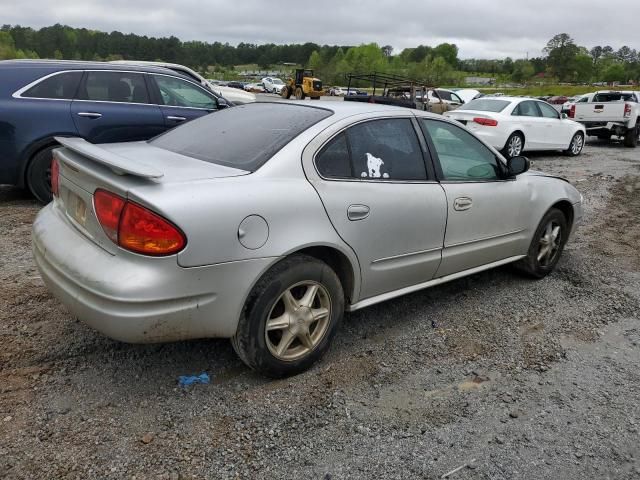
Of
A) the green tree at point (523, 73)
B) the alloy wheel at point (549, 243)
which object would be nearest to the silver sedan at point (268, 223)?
the alloy wheel at point (549, 243)

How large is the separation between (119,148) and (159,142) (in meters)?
0.30

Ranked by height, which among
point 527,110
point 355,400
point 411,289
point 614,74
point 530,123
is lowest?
point 355,400

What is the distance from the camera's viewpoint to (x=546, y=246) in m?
4.66

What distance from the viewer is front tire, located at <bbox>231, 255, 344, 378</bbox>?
267 centimetres

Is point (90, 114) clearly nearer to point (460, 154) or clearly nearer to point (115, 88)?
point (115, 88)

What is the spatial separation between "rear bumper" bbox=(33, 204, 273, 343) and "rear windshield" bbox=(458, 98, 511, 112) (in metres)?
10.8

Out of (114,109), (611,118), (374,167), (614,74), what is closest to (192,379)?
(374,167)

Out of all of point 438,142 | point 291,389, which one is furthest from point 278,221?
point 438,142

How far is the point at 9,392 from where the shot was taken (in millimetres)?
2684

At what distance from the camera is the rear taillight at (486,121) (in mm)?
11516

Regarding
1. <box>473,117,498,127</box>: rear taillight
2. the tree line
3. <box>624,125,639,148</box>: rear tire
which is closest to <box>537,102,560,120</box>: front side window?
<box>473,117,498,127</box>: rear taillight

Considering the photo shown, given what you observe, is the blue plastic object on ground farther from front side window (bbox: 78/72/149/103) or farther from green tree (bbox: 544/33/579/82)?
green tree (bbox: 544/33/579/82)

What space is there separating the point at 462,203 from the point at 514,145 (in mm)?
9102

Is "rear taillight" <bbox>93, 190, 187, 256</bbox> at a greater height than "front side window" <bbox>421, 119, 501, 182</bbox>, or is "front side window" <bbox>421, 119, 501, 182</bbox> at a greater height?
"front side window" <bbox>421, 119, 501, 182</bbox>
